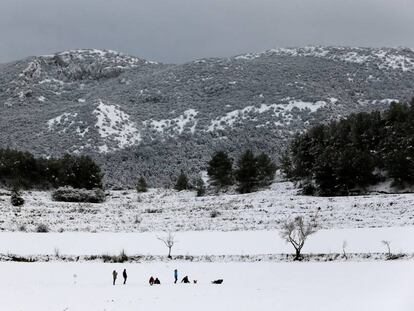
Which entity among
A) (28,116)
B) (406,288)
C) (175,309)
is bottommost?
(175,309)

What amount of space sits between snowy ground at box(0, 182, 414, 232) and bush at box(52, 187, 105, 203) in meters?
2.05

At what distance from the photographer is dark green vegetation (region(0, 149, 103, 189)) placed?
79125 millimetres

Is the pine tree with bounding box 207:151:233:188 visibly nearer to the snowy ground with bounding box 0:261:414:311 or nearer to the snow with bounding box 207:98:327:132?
the snowy ground with bounding box 0:261:414:311

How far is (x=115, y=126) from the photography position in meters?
131

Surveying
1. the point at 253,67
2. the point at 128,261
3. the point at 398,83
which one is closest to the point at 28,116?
the point at 253,67

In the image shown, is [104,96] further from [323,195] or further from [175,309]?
[175,309]

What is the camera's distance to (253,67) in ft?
584

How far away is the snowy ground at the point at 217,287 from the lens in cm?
2306

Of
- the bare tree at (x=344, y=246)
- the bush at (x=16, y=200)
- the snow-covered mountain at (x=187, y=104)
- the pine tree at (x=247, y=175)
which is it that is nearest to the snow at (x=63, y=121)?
the snow-covered mountain at (x=187, y=104)

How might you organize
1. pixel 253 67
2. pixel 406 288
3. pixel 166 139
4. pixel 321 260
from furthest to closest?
pixel 253 67
pixel 166 139
pixel 321 260
pixel 406 288

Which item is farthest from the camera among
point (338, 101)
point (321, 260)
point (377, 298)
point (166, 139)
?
point (338, 101)

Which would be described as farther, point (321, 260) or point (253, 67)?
point (253, 67)

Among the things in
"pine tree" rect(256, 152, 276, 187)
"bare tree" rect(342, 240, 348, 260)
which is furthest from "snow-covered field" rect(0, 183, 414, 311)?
"pine tree" rect(256, 152, 276, 187)

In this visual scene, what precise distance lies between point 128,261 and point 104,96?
133722 mm
